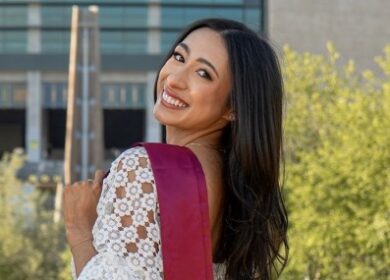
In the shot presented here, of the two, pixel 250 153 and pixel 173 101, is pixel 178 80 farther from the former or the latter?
pixel 250 153

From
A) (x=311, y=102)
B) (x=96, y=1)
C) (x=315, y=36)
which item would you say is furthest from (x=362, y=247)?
(x=96, y=1)

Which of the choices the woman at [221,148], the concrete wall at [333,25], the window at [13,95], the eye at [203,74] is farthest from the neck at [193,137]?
the window at [13,95]

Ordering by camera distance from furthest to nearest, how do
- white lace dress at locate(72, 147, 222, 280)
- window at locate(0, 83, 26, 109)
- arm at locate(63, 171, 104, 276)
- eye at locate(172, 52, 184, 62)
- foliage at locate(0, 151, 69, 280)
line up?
window at locate(0, 83, 26, 109) → foliage at locate(0, 151, 69, 280) → eye at locate(172, 52, 184, 62) → arm at locate(63, 171, 104, 276) → white lace dress at locate(72, 147, 222, 280)

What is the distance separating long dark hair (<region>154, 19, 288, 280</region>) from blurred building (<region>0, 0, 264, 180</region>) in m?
49.0

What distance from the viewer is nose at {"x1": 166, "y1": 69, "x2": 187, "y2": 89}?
5.93ft

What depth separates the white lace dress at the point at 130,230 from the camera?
1.61 metres

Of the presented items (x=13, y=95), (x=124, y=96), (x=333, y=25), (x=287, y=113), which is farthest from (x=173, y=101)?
(x=13, y=95)

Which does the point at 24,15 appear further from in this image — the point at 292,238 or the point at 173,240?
the point at 173,240

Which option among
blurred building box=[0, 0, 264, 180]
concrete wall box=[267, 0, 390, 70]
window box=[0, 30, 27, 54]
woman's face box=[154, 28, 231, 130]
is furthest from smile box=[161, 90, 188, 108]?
window box=[0, 30, 27, 54]

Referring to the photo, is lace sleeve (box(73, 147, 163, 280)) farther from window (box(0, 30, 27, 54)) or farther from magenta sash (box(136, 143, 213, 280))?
window (box(0, 30, 27, 54))

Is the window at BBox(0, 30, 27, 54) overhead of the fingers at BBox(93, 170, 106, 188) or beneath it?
beneath

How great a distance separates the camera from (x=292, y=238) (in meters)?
11.4

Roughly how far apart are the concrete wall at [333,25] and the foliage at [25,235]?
3011cm

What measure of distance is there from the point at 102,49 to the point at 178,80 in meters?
50.9
